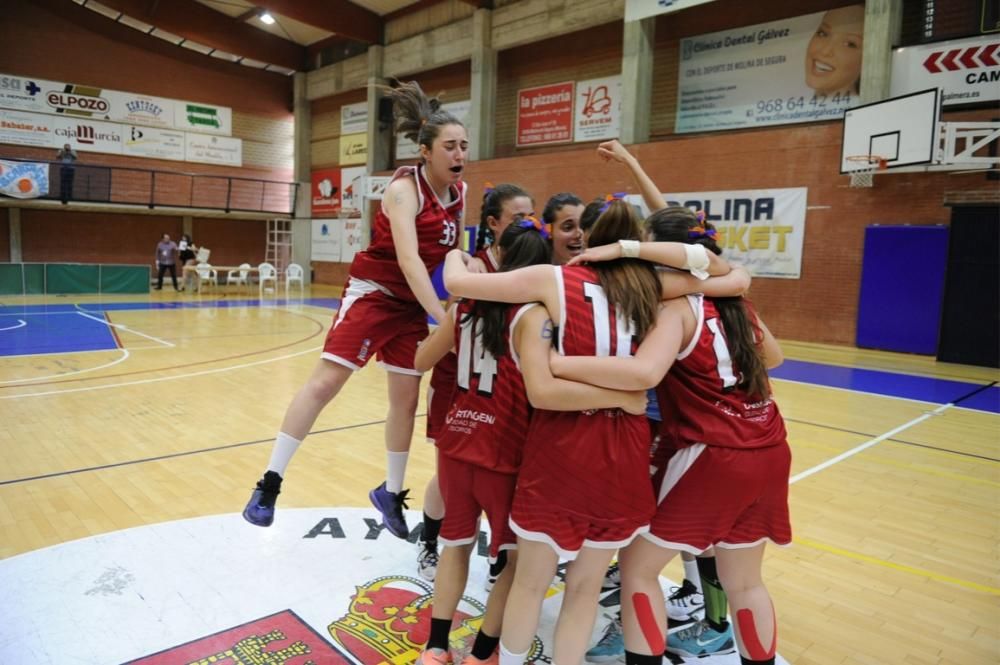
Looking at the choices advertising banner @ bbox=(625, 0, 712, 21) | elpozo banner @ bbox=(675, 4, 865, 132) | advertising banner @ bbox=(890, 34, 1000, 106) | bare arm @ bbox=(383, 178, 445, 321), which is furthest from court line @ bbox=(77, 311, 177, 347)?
advertising banner @ bbox=(890, 34, 1000, 106)

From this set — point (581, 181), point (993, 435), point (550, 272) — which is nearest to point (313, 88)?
point (581, 181)

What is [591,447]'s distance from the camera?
188 centimetres

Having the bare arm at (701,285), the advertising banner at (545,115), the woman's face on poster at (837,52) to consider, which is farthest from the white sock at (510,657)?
the advertising banner at (545,115)

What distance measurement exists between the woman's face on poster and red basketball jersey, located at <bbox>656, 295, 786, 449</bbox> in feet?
39.2

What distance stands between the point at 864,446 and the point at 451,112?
15962 mm

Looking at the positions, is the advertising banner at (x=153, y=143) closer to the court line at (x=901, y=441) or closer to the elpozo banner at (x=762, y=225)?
the elpozo banner at (x=762, y=225)

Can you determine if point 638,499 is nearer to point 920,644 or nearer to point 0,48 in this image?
point 920,644

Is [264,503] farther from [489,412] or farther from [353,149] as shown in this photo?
[353,149]

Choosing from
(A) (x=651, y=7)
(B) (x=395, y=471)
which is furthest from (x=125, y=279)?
(B) (x=395, y=471)

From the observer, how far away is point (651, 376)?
182 centimetres

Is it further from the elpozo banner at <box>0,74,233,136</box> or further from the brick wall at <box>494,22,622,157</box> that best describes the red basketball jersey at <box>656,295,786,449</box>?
the elpozo banner at <box>0,74,233,136</box>

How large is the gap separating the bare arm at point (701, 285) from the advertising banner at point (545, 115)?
1469cm

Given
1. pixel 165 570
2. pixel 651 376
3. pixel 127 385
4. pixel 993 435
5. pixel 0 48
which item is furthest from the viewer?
pixel 0 48

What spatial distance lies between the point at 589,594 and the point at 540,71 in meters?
16.5
